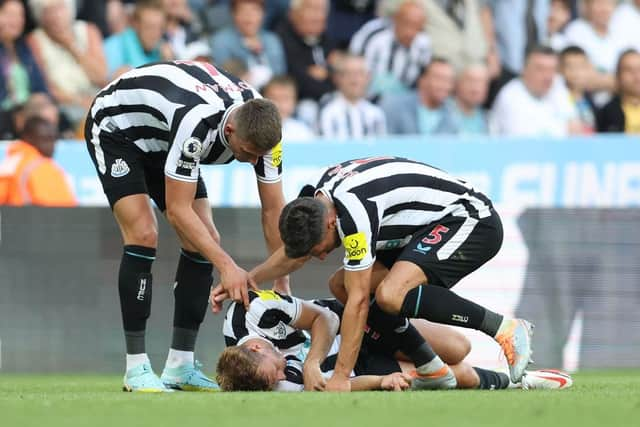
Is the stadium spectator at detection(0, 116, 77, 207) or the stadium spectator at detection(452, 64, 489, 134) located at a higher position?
the stadium spectator at detection(452, 64, 489, 134)

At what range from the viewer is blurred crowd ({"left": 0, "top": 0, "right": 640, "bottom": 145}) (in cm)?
1260

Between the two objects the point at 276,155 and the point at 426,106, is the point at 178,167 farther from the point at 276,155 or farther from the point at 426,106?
the point at 426,106

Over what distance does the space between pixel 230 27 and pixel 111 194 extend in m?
6.40

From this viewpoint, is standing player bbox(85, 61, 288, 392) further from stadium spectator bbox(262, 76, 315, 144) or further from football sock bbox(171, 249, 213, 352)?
stadium spectator bbox(262, 76, 315, 144)

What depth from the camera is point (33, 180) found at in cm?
1159

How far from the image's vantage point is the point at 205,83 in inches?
278

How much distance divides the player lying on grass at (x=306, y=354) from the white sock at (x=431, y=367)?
0.10 m

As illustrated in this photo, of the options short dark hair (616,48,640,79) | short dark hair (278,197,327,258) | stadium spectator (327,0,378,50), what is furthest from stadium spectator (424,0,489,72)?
short dark hair (278,197,327,258)

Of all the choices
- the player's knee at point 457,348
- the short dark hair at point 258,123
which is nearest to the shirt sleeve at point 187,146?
the short dark hair at point 258,123

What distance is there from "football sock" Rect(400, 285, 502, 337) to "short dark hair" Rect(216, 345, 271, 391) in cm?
84

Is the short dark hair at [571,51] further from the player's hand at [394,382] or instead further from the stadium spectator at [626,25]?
the player's hand at [394,382]

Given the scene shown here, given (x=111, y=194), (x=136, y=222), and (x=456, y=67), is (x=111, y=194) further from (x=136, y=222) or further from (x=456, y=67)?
(x=456, y=67)

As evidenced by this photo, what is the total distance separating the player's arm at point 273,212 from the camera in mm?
7332

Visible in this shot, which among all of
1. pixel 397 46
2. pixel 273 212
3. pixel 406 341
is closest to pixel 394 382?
pixel 406 341
